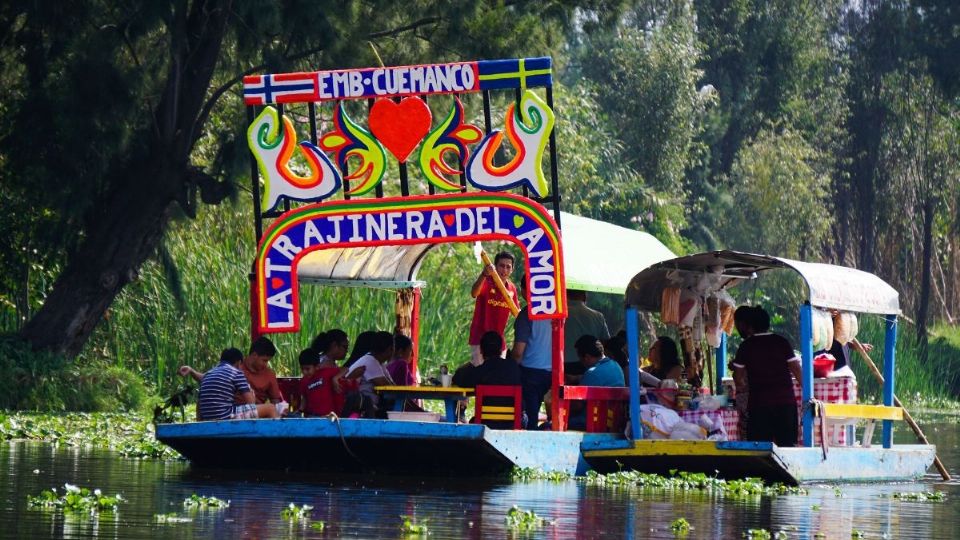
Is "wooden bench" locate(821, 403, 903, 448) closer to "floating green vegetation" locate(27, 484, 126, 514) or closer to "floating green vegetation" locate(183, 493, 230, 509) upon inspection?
"floating green vegetation" locate(183, 493, 230, 509)

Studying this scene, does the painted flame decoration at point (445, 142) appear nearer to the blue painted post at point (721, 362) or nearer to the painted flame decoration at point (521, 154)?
the painted flame decoration at point (521, 154)

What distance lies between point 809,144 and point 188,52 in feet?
92.6

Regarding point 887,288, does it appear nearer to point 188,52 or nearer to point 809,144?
point 188,52

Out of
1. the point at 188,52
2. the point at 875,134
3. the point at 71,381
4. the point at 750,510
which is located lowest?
the point at 750,510

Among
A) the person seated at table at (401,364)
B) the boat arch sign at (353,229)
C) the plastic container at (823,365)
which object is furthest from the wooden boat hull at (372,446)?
the plastic container at (823,365)

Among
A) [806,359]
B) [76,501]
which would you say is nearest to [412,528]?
[76,501]

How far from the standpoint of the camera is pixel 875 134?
47.0m

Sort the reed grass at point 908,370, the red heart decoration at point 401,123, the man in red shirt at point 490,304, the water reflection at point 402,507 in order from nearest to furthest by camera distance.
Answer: the water reflection at point 402,507
the red heart decoration at point 401,123
the man in red shirt at point 490,304
the reed grass at point 908,370

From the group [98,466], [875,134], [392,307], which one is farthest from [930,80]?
[98,466]

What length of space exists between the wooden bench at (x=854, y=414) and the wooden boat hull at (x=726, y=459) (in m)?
0.32

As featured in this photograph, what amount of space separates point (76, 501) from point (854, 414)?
7.54 meters

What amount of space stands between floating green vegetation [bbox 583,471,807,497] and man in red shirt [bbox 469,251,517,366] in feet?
6.31

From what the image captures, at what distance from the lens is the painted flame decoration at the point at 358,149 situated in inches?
623

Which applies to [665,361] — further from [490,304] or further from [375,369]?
[375,369]
